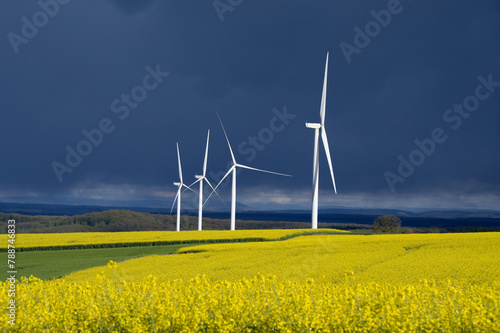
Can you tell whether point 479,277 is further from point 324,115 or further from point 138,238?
point 138,238

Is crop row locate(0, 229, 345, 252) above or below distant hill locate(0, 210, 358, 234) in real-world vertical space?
above

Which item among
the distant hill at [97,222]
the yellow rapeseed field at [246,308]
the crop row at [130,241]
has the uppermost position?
the yellow rapeseed field at [246,308]

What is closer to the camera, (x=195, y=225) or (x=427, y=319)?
(x=427, y=319)

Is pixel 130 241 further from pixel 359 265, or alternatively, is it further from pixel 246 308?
pixel 246 308

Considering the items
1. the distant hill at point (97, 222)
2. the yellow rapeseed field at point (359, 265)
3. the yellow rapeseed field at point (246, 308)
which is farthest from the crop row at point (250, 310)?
the distant hill at point (97, 222)

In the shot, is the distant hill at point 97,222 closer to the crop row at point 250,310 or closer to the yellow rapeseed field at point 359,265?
the yellow rapeseed field at point 359,265

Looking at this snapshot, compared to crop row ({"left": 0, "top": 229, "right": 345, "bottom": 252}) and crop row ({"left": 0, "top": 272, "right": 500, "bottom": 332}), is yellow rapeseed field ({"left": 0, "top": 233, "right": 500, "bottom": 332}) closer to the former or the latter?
crop row ({"left": 0, "top": 272, "right": 500, "bottom": 332})

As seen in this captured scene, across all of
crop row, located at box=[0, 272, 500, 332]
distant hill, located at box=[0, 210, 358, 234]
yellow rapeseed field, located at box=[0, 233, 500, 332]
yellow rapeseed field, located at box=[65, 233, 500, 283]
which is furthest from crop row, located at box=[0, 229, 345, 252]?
distant hill, located at box=[0, 210, 358, 234]

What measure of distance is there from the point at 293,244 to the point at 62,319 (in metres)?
29.3

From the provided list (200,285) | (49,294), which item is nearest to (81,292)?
(49,294)

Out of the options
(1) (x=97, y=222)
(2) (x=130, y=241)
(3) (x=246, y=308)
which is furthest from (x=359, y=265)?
(1) (x=97, y=222)

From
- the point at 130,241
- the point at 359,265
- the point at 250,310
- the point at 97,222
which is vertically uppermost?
the point at 250,310

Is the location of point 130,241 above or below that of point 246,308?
below

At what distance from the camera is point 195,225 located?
188125 mm
